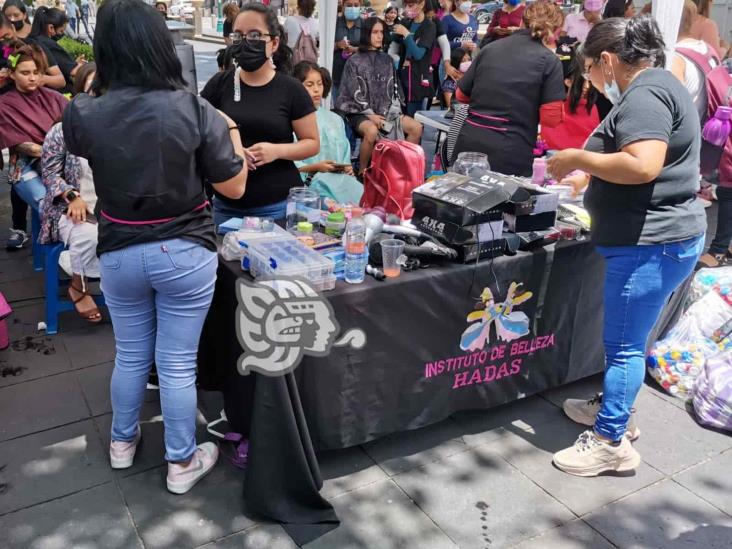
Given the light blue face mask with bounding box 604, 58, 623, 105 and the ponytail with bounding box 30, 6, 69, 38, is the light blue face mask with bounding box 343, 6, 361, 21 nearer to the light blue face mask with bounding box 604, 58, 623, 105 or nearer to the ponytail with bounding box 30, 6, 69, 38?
the ponytail with bounding box 30, 6, 69, 38

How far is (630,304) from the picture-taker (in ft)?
7.79

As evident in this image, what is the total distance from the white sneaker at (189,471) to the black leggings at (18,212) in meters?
3.06

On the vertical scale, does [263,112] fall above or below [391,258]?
above

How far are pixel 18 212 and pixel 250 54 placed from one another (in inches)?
118

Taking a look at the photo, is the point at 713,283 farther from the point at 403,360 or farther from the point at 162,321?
the point at 162,321

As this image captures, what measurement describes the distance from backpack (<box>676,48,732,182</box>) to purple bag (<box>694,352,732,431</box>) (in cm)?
207

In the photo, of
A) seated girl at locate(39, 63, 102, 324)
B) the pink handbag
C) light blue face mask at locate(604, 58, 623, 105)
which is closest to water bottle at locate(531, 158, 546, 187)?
light blue face mask at locate(604, 58, 623, 105)

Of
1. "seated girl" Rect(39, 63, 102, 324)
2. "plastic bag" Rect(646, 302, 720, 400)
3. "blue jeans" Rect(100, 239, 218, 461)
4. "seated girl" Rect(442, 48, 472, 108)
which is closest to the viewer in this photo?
"blue jeans" Rect(100, 239, 218, 461)

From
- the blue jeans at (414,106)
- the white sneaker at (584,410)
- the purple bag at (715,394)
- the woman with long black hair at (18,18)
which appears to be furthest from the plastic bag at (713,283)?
the woman with long black hair at (18,18)

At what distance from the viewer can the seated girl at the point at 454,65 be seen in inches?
323

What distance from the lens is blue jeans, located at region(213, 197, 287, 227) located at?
113 inches

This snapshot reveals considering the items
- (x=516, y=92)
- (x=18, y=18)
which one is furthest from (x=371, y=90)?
(x=18, y=18)

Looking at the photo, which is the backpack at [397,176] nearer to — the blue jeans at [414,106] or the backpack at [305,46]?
the backpack at [305,46]

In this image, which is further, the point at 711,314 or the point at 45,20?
the point at 45,20
